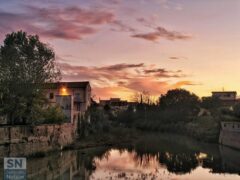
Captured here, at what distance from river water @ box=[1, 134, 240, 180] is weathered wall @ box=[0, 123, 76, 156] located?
1524 mm

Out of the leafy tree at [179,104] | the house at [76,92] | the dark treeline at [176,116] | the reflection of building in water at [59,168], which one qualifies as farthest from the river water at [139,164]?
the leafy tree at [179,104]

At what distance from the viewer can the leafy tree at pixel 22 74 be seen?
136 ft

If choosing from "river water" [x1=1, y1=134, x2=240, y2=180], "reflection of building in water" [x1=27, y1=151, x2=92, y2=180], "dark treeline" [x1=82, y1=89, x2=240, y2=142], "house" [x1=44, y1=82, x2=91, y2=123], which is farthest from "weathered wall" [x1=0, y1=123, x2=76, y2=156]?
"house" [x1=44, y1=82, x2=91, y2=123]

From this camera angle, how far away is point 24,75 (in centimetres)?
4281

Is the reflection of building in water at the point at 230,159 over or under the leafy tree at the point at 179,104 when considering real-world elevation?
under

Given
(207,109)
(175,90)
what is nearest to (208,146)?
(207,109)

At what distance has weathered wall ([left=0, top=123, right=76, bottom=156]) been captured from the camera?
34.5 m

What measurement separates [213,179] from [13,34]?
26.7 m

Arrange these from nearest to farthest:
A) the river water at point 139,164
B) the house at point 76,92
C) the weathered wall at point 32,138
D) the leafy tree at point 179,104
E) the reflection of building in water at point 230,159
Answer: the river water at point 139,164, the weathered wall at point 32,138, the reflection of building in water at point 230,159, the house at point 76,92, the leafy tree at point 179,104

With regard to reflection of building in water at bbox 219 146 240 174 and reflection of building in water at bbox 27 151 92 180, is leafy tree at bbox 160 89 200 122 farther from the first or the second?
reflection of building in water at bbox 27 151 92 180

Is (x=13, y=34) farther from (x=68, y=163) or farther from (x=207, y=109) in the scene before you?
(x=207, y=109)

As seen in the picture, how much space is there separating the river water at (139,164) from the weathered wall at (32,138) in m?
1.52

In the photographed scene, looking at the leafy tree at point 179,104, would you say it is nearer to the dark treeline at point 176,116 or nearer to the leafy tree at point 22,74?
the dark treeline at point 176,116

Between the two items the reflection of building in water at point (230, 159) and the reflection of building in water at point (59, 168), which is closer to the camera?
the reflection of building in water at point (59, 168)
